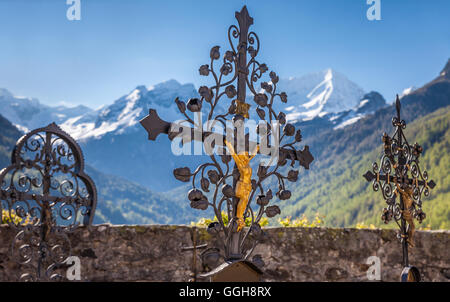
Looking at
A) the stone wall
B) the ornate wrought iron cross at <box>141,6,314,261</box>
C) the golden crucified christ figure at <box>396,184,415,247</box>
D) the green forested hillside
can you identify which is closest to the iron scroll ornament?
the stone wall

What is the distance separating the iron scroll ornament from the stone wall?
307 mm

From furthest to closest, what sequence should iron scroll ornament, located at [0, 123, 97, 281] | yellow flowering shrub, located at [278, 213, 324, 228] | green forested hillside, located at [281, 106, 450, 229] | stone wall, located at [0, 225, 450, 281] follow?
green forested hillside, located at [281, 106, 450, 229]
yellow flowering shrub, located at [278, 213, 324, 228]
stone wall, located at [0, 225, 450, 281]
iron scroll ornament, located at [0, 123, 97, 281]

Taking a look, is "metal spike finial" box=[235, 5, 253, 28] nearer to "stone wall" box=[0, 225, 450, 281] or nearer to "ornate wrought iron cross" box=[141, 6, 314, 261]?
"ornate wrought iron cross" box=[141, 6, 314, 261]

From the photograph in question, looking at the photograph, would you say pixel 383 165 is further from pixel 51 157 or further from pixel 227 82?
pixel 51 157

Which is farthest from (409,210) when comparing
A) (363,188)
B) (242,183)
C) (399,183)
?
(363,188)

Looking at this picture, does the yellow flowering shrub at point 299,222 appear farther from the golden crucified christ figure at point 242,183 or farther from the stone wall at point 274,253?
the golden crucified christ figure at point 242,183

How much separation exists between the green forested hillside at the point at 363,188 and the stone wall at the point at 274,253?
20255mm

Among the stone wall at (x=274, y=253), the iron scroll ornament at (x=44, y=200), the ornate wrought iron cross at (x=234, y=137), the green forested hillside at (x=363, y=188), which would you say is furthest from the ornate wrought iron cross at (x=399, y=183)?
the green forested hillside at (x=363, y=188)

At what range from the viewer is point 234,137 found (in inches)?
162

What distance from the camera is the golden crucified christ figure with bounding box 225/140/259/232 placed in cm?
402

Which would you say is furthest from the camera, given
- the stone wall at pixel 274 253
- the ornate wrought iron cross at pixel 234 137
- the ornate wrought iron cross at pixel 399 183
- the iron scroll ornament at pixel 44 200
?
the stone wall at pixel 274 253

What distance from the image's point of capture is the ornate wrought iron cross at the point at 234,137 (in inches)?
153

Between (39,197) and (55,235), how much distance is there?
526 millimetres
